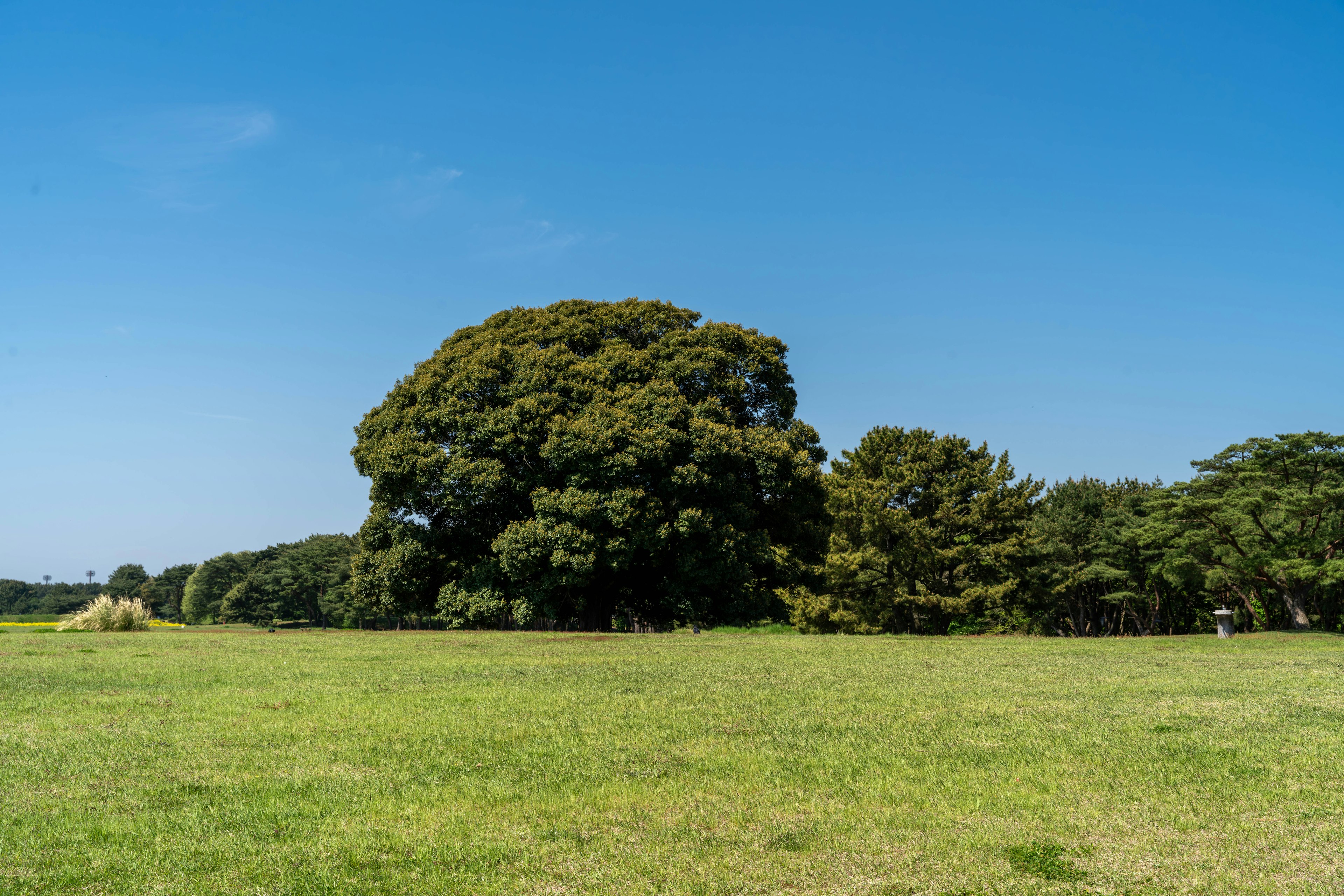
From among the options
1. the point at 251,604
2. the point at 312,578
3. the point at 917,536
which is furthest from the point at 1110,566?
the point at 251,604

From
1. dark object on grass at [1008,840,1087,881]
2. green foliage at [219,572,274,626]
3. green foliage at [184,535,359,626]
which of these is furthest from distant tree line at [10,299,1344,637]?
green foliage at [219,572,274,626]

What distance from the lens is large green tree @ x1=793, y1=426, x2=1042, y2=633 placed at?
32.3 metres

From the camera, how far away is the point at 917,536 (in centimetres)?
3219

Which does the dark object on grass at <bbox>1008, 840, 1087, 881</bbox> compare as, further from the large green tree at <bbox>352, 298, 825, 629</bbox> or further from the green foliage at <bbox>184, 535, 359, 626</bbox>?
the green foliage at <bbox>184, 535, 359, 626</bbox>

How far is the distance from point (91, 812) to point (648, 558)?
85.2 feet

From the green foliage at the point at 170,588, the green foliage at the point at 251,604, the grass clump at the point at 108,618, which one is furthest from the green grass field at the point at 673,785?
the green foliage at the point at 170,588

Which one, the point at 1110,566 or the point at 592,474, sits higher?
the point at 592,474

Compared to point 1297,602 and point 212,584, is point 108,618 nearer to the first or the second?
point 1297,602

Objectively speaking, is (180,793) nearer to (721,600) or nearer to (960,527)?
(721,600)

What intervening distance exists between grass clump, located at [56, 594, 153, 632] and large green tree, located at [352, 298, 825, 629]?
7.45 meters

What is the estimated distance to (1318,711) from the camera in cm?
964

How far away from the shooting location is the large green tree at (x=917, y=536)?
106ft

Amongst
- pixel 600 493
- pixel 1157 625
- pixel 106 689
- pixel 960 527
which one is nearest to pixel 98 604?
pixel 600 493

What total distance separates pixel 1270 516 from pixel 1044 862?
110 feet
